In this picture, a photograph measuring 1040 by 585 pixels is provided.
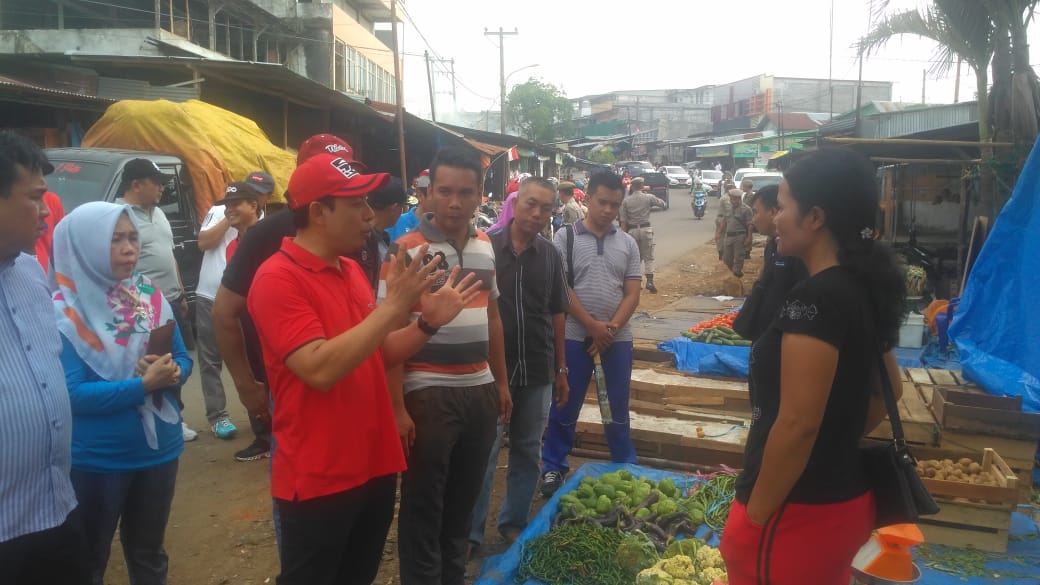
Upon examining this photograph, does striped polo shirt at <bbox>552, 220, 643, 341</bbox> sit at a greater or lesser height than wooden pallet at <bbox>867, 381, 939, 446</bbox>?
greater

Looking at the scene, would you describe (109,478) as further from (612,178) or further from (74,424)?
A: (612,178)

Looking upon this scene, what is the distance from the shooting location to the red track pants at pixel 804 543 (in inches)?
80.9

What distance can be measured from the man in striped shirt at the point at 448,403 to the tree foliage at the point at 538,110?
56.1m

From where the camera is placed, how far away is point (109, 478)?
2605mm

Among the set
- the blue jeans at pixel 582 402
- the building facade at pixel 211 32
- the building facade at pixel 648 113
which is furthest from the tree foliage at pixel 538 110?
the blue jeans at pixel 582 402

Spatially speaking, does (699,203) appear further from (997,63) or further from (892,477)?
(892,477)

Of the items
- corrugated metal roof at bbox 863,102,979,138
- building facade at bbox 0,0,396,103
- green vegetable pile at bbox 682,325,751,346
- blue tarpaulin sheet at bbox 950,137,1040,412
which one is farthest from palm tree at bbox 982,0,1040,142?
building facade at bbox 0,0,396,103

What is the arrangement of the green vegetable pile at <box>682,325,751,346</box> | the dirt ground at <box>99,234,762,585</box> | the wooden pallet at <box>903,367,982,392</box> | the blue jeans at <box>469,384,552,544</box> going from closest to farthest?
the dirt ground at <box>99,234,762,585</box> → the blue jeans at <box>469,384,552,544</box> → the wooden pallet at <box>903,367,982,392</box> → the green vegetable pile at <box>682,325,751,346</box>

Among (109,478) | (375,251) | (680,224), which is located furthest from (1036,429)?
(680,224)

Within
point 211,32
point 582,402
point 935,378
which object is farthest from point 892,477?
point 211,32

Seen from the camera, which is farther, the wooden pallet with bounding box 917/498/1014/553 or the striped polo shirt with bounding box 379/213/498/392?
the wooden pallet with bounding box 917/498/1014/553

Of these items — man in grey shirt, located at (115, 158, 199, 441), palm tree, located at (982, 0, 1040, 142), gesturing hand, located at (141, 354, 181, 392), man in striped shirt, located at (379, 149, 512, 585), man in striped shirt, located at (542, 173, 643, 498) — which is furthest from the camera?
palm tree, located at (982, 0, 1040, 142)

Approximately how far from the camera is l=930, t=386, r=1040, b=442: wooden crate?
179 inches

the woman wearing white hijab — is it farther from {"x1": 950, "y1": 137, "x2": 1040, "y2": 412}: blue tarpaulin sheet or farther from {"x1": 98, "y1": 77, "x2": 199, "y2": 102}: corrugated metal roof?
{"x1": 98, "y1": 77, "x2": 199, "y2": 102}: corrugated metal roof
